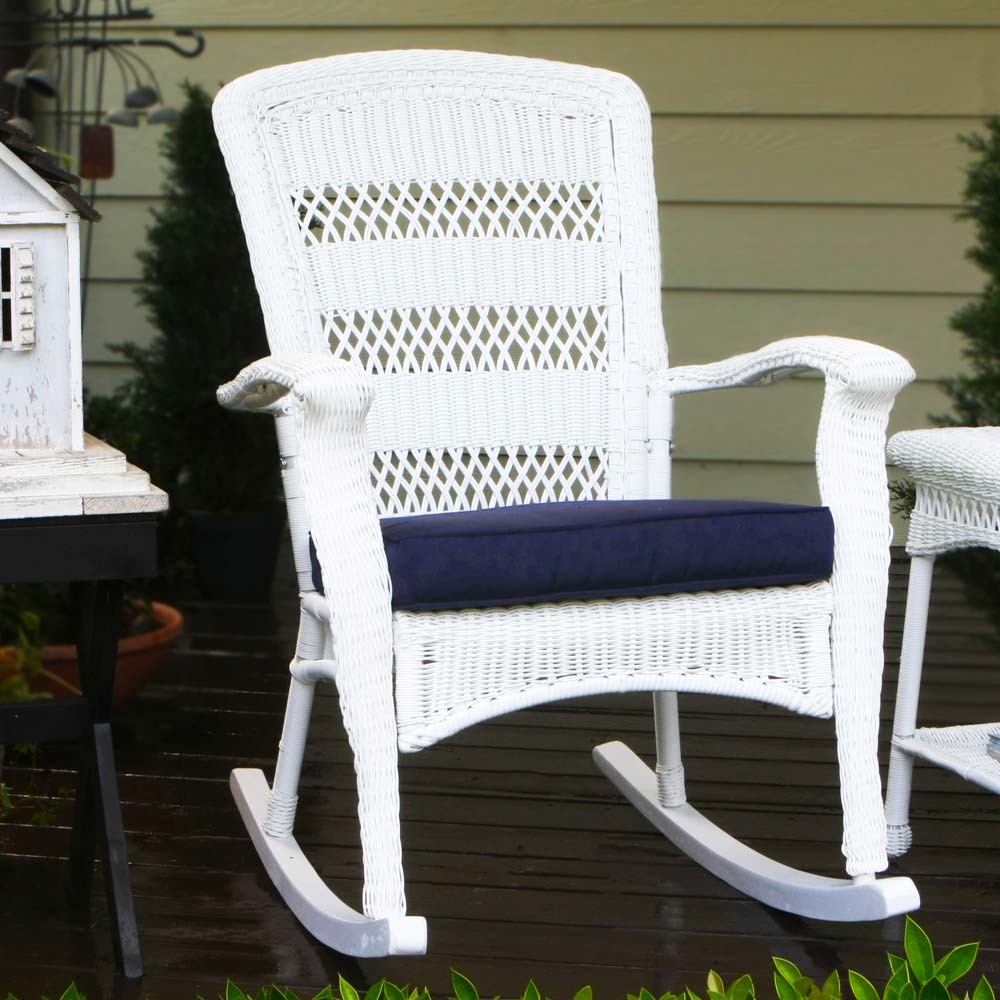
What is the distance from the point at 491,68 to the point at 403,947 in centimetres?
128

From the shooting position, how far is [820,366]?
5.84 ft

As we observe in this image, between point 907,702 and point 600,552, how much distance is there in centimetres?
67

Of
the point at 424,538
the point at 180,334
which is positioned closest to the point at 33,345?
the point at 424,538

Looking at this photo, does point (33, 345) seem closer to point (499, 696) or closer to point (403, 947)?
point (499, 696)

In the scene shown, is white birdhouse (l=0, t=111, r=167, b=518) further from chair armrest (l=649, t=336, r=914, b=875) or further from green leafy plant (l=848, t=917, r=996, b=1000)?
green leafy plant (l=848, t=917, r=996, b=1000)

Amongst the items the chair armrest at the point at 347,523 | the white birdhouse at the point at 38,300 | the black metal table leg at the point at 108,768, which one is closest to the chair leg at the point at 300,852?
the chair armrest at the point at 347,523

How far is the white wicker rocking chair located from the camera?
5.21 ft

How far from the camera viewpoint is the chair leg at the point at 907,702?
6.65 feet

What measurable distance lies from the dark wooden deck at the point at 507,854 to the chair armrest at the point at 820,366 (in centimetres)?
63

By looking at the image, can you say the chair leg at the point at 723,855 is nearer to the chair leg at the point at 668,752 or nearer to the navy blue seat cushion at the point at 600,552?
the chair leg at the point at 668,752

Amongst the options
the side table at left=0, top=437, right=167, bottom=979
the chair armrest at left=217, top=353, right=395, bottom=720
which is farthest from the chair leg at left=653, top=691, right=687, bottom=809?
the side table at left=0, top=437, right=167, bottom=979

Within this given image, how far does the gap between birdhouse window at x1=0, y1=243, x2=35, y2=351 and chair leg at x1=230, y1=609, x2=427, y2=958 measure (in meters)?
0.52

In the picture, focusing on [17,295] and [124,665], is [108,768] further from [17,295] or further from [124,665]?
[124,665]

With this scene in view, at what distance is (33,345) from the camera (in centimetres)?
170
